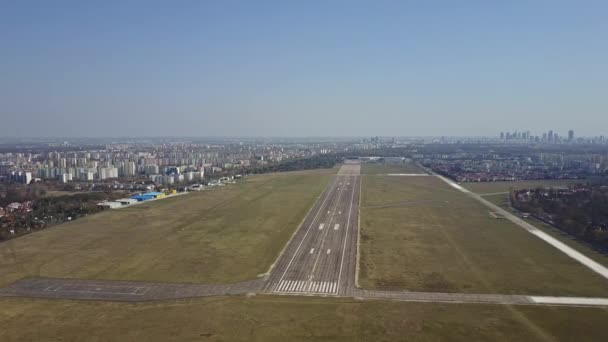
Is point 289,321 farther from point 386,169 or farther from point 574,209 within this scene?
point 386,169

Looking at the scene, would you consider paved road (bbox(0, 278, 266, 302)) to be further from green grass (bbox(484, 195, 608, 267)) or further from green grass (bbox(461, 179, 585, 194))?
green grass (bbox(461, 179, 585, 194))

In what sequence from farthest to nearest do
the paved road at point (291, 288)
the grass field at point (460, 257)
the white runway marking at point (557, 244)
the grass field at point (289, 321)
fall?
the white runway marking at point (557, 244) < the grass field at point (460, 257) < the paved road at point (291, 288) < the grass field at point (289, 321)

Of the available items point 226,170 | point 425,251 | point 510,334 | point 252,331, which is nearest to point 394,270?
point 425,251

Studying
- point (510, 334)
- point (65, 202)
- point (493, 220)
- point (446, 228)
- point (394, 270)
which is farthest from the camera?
point (65, 202)

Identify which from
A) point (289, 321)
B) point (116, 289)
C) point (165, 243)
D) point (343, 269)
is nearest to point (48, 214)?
point (165, 243)

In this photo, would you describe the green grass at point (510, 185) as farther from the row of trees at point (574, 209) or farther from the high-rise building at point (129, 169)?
the high-rise building at point (129, 169)

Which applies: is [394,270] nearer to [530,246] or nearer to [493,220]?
[530,246]

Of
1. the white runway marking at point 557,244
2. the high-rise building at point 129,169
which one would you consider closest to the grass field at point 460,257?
the white runway marking at point 557,244
